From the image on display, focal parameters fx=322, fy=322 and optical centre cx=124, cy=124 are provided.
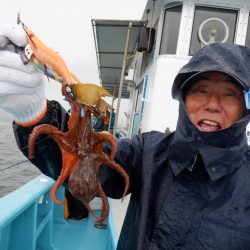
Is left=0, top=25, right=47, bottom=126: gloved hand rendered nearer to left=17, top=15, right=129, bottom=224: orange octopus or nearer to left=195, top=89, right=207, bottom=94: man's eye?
left=17, top=15, right=129, bottom=224: orange octopus

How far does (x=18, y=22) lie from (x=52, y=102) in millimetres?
503

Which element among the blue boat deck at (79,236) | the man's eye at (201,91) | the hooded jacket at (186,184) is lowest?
the blue boat deck at (79,236)

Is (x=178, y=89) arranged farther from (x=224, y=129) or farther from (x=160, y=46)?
(x=160, y=46)

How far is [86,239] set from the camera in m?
5.08

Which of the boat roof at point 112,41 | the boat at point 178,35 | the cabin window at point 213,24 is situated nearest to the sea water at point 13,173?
the boat roof at point 112,41

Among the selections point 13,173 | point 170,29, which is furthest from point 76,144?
point 13,173

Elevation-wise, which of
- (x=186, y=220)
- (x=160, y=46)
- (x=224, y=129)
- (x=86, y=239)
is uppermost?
(x=160, y=46)

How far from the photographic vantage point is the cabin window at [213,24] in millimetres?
6055

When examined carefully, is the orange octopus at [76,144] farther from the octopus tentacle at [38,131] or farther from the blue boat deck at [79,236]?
the blue boat deck at [79,236]

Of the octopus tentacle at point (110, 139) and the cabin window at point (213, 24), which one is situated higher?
the cabin window at point (213, 24)

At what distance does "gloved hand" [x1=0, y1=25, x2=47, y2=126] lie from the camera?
183 cm

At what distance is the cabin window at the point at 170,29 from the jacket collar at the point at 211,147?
15.6 feet

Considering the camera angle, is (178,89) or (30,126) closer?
(30,126)

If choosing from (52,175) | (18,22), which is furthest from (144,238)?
(18,22)
